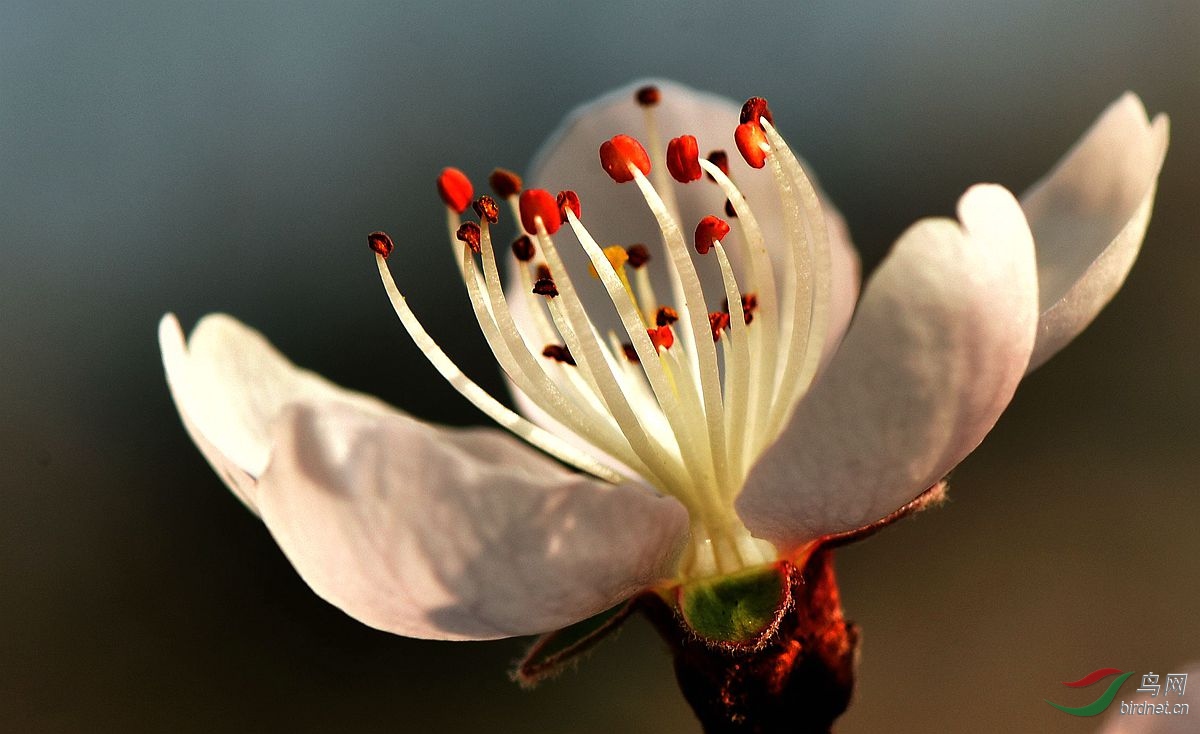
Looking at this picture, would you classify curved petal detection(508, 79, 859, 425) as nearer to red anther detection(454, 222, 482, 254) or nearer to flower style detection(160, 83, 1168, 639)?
flower style detection(160, 83, 1168, 639)

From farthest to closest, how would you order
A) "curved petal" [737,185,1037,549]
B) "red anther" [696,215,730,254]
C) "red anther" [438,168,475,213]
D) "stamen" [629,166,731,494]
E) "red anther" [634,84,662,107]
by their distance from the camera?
→ "red anther" [634,84,662,107] → "red anther" [438,168,475,213] → "red anther" [696,215,730,254] → "stamen" [629,166,731,494] → "curved petal" [737,185,1037,549]

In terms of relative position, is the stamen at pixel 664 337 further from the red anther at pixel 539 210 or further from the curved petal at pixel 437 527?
the curved petal at pixel 437 527

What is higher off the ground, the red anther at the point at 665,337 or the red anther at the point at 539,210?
the red anther at the point at 539,210

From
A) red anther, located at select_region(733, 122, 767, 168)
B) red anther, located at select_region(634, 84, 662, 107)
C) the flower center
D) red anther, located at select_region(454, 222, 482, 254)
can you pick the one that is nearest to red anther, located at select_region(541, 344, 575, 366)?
the flower center

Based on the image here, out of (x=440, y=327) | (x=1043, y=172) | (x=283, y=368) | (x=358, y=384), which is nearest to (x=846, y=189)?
(x=1043, y=172)

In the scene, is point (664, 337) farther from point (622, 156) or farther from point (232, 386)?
point (232, 386)

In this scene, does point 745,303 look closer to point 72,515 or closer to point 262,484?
point 262,484

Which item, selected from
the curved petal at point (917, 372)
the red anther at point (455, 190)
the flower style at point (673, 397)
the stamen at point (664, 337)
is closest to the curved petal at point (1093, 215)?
the flower style at point (673, 397)
